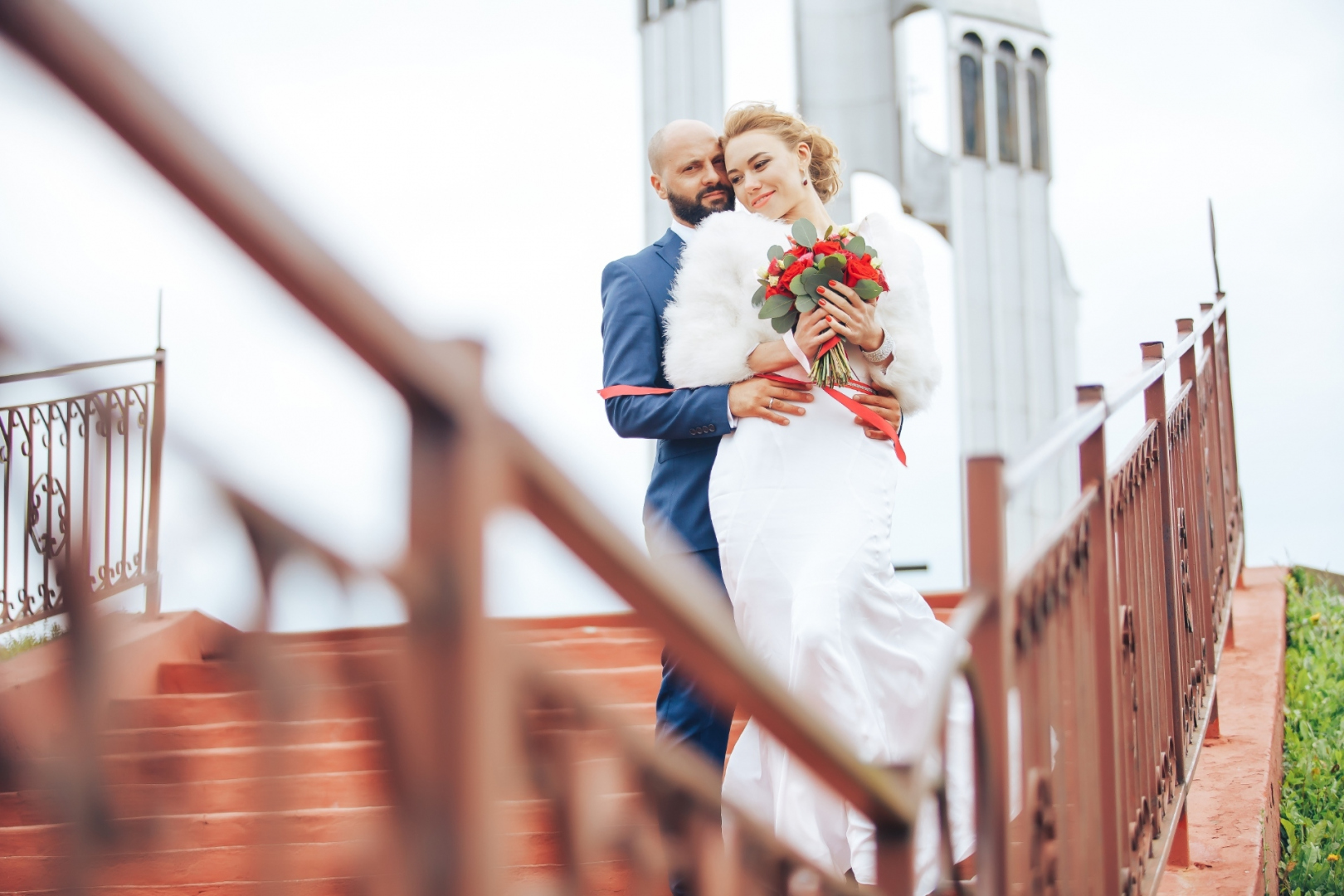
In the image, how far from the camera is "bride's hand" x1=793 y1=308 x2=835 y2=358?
2.48m

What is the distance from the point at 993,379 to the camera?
824 cm

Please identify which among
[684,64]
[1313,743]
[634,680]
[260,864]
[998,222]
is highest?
[684,64]

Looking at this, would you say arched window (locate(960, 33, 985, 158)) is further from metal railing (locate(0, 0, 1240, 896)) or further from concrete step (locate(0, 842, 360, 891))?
concrete step (locate(0, 842, 360, 891))

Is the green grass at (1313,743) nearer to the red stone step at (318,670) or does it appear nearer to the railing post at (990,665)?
the railing post at (990,665)

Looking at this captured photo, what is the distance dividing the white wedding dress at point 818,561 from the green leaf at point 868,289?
0.48 feet

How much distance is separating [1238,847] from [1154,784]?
1.99 ft

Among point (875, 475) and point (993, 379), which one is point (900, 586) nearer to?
point (875, 475)

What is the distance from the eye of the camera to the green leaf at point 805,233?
2490 millimetres

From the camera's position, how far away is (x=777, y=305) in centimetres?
249

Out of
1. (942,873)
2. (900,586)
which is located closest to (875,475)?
(900,586)

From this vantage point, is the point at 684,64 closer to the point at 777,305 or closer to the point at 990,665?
the point at 777,305

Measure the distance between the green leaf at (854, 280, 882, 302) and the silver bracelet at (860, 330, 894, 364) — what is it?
12cm

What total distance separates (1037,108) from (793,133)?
675 centimetres

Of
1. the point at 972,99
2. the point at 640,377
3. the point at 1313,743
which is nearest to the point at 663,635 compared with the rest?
the point at 640,377
